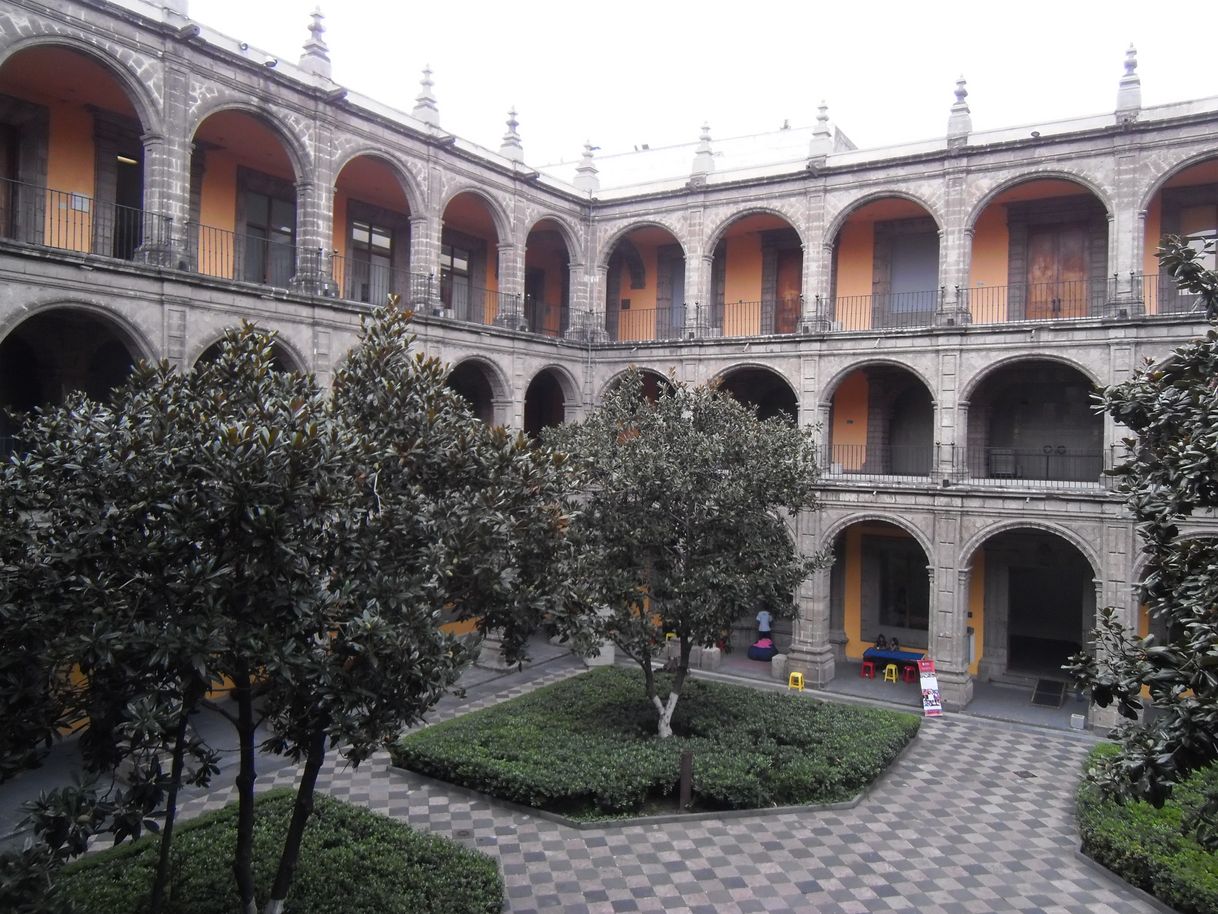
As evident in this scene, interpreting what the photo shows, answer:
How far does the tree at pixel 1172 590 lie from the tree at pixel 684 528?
23.5ft

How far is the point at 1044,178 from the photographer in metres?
19.2

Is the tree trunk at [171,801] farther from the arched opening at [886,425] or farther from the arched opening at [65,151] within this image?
the arched opening at [886,425]

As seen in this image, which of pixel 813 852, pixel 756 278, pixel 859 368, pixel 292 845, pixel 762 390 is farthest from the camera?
pixel 762 390

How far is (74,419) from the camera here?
7367 mm

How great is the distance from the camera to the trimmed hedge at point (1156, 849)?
10070 millimetres

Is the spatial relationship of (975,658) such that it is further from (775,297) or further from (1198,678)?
(1198,678)

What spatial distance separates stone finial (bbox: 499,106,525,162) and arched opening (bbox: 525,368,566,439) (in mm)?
6740

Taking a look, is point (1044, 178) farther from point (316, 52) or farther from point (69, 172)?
point (69, 172)

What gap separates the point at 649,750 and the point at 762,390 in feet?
43.1

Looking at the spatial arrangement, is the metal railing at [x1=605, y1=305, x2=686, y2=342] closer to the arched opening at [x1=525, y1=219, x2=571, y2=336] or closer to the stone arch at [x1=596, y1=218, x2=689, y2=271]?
the arched opening at [x1=525, y1=219, x2=571, y2=336]

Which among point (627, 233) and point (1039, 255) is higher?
point (627, 233)

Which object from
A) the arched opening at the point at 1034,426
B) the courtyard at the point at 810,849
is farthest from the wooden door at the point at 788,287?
the courtyard at the point at 810,849

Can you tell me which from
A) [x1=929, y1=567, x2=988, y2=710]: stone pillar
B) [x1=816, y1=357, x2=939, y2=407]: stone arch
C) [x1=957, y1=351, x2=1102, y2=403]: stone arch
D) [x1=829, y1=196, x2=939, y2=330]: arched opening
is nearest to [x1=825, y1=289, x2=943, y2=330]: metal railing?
[x1=829, y1=196, x2=939, y2=330]: arched opening

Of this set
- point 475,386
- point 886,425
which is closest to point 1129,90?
point 886,425
